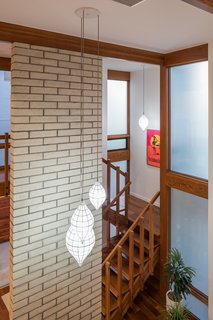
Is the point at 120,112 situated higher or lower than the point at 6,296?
higher

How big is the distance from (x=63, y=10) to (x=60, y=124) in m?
1.09

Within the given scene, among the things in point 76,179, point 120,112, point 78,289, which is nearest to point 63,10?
point 76,179

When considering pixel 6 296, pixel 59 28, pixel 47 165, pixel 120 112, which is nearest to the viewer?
pixel 59 28

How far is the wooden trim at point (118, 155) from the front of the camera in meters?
6.99

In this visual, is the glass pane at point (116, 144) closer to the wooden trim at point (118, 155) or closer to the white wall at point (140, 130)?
the wooden trim at point (118, 155)

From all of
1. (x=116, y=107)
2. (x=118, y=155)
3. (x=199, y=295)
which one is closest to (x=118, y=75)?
(x=116, y=107)

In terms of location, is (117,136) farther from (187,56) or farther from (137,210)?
(187,56)

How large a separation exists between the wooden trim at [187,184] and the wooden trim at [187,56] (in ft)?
5.21

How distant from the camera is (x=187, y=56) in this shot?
356 centimetres

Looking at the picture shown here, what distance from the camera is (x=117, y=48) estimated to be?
3.22m

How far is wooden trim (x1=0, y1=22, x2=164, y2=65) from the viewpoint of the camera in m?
2.46

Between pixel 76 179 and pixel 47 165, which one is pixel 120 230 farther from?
pixel 47 165

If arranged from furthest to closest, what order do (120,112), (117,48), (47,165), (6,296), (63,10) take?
(120,112) → (6,296) → (117,48) → (47,165) → (63,10)

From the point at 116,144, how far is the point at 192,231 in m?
3.69
